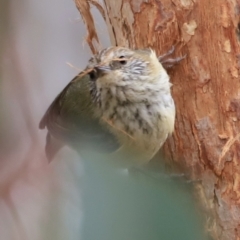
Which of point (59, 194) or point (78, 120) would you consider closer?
point (59, 194)

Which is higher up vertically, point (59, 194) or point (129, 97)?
point (59, 194)

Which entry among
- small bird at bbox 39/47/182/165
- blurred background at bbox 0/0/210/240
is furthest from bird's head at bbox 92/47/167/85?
blurred background at bbox 0/0/210/240

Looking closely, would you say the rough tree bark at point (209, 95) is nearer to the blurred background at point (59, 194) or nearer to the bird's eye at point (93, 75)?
the bird's eye at point (93, 75)

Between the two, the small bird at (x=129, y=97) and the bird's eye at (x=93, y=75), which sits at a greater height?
the bird's eye at (x=93, y=75)

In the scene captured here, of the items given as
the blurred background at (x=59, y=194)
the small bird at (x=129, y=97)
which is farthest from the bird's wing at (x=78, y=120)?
the blurred background at (x=59, y=194)

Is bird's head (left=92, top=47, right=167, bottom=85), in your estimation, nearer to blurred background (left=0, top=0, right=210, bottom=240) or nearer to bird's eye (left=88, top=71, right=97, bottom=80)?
bird's eye (left=88, top=71, right=97, bottom=80)

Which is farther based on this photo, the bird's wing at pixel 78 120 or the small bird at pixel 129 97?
the small bird at pixel 129 97

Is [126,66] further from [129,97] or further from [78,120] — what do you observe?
[78,120]

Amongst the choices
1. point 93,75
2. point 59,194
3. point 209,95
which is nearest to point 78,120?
point 93,75
